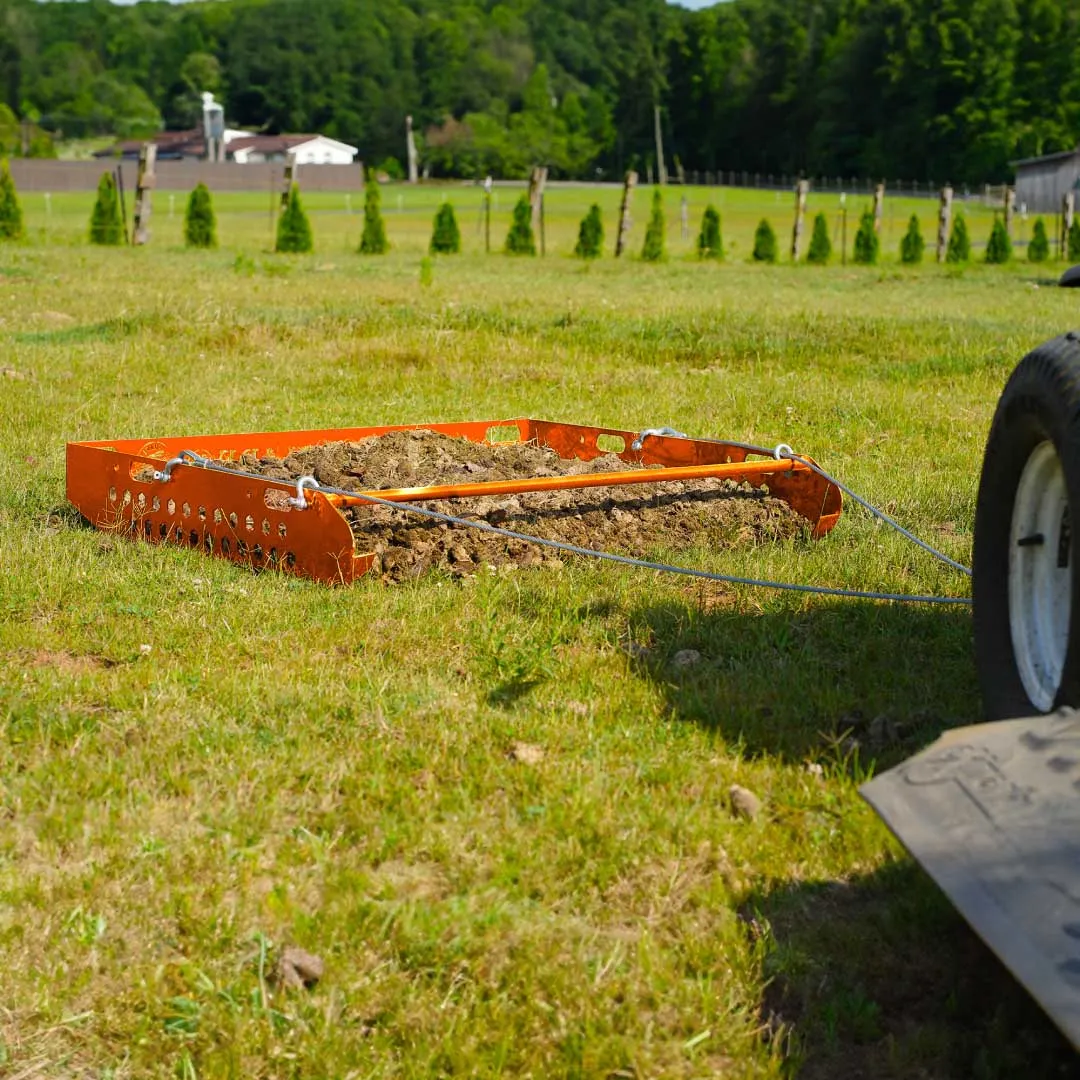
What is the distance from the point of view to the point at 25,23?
153000 millimetres

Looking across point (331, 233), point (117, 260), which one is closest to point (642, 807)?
point (117, 260)

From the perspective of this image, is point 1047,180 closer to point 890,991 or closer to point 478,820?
point 478,820

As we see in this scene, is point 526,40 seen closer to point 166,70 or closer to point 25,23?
point 166,70

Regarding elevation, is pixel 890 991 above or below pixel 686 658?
below

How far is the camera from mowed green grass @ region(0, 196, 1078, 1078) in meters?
2.81

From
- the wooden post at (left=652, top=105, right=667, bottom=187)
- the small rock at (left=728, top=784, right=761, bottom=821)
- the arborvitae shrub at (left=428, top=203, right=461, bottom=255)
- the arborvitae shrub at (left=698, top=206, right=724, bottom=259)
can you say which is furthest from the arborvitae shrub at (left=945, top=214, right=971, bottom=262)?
the wooden post at (left=652, top=105, right=667, bottom=187)

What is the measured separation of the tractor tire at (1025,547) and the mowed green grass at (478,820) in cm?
30

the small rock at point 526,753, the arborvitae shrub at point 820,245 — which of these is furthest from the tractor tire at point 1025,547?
the arborvitae shrub at point 820,245

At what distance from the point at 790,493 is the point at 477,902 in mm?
4000

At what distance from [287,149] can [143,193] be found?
310 feet

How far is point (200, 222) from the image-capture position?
111ft

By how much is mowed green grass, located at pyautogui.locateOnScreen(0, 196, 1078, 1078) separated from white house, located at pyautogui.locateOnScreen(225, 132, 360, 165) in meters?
121

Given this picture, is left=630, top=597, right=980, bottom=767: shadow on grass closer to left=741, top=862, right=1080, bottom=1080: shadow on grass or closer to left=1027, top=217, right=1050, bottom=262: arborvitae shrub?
left=741, top=862, right=1080, bottom=1080: shadow on grass

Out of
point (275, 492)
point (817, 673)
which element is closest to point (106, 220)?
point (275, 492)
